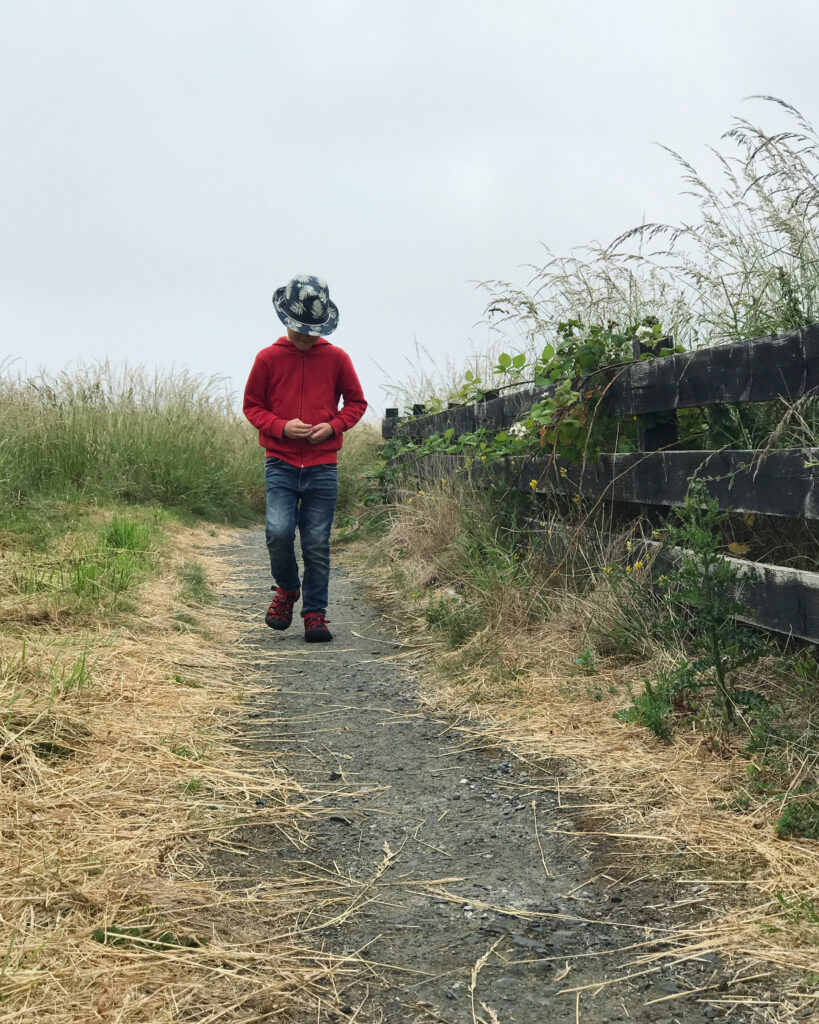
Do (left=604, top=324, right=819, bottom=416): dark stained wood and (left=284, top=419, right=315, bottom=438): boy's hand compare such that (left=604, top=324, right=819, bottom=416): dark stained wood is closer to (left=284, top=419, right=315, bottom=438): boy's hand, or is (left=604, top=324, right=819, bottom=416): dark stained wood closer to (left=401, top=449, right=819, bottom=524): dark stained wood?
(left=401, top=449, right=819, bottom=524): dark stained wood

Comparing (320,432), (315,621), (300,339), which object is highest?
(300,339)

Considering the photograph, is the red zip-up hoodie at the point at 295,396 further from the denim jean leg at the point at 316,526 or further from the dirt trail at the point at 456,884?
the dirt trail at the point at 456,884

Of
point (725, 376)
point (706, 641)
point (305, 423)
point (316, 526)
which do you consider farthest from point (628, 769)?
point (305, 423)

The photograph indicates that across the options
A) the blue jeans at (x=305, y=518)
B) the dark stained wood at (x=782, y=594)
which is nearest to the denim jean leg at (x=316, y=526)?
the blue jeans at (x=305, y=518)

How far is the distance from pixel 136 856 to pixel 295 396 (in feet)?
11.8

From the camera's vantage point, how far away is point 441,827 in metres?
2.93

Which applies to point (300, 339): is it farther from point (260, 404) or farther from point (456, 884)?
point (456, 884)

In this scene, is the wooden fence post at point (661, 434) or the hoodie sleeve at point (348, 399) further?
the hoodie sleeve at point (348, 399)

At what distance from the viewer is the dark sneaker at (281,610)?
5906mm

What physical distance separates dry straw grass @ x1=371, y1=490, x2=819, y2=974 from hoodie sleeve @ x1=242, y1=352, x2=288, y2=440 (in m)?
1.55

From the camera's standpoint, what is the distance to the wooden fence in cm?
332

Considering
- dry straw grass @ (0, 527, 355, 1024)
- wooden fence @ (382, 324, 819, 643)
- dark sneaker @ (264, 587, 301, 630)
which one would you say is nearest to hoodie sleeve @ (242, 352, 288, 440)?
dark sneaker @ (264, 587, 301, 630)

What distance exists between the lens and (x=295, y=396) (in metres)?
5.67

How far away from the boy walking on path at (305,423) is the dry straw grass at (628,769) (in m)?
0.81
